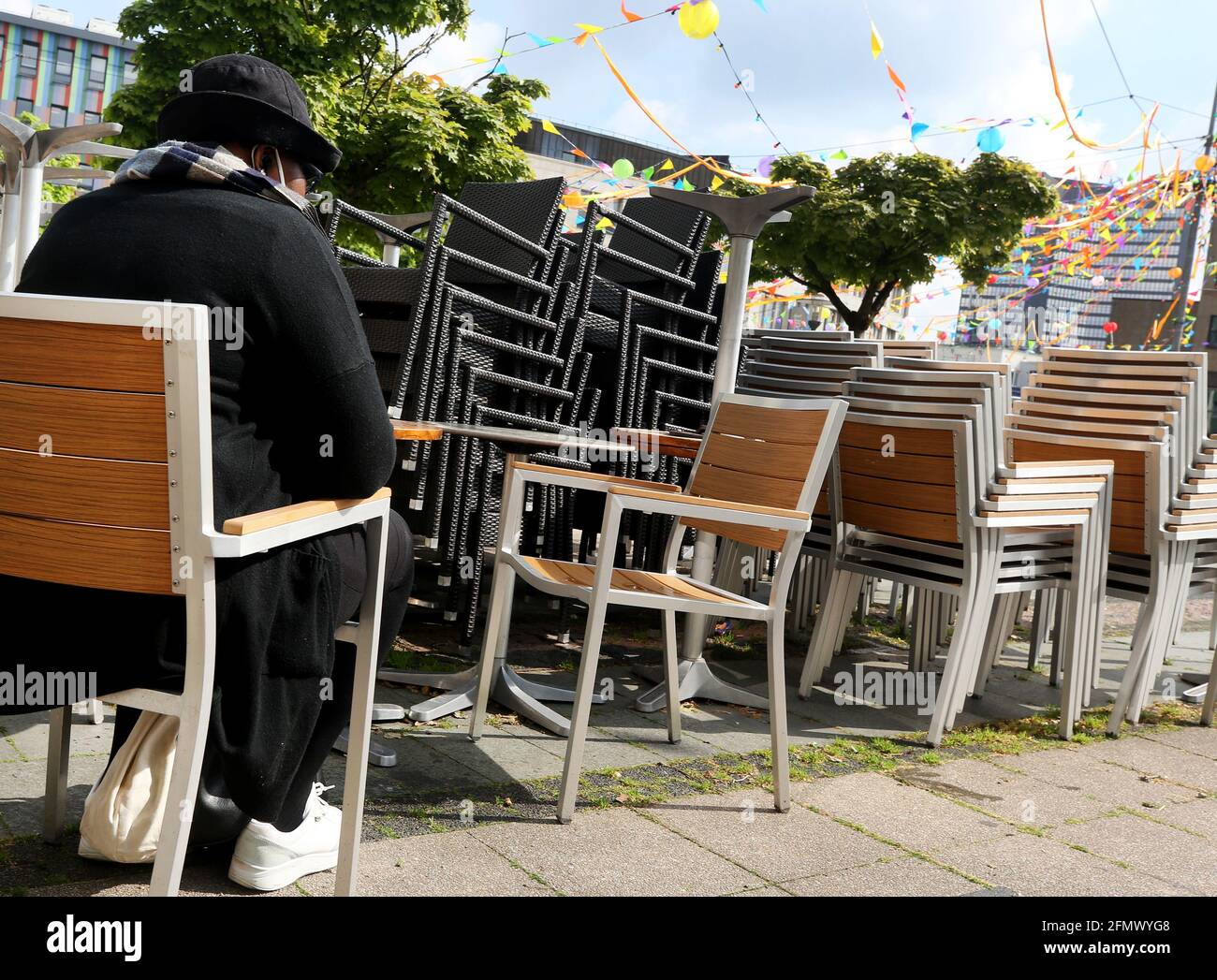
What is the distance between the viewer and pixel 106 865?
2.48m

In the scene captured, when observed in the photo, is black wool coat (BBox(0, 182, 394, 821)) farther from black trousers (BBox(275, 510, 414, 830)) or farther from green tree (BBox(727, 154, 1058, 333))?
green tree (BBox(727, 154, 1058, 333))

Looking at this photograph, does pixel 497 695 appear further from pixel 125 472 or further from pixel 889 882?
pixel 125 472

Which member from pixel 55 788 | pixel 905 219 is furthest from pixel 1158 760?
pixel 905 219

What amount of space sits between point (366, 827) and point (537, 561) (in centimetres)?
106

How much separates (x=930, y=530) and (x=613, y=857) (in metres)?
2.02

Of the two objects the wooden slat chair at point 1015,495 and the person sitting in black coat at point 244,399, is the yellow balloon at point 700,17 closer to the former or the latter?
the wooden slat chair at point 1015,495

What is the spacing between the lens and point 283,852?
2453 mm

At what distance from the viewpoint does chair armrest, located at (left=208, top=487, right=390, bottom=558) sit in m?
1.83

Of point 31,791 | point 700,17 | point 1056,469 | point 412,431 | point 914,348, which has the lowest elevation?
point 31,791

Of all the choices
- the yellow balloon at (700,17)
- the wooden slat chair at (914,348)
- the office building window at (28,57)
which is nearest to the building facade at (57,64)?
the office building window at (28,57)

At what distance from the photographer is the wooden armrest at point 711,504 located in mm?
3073

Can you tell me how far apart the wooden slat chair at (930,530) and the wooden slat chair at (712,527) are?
0.78m
